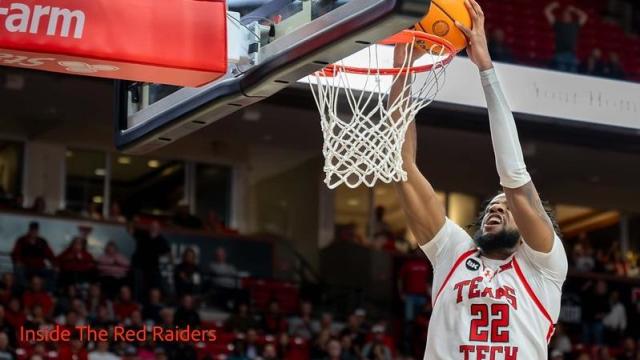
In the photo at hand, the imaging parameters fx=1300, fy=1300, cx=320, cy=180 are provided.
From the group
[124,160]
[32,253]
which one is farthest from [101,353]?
[124,160]

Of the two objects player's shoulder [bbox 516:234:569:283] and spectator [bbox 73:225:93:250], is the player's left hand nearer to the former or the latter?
player's shoulder [bbox 516:234:569:283]

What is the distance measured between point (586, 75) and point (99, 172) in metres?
7.38

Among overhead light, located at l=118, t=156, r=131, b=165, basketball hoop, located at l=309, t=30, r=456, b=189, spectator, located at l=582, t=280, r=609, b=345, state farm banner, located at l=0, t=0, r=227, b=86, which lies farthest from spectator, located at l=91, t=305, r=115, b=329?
state farm banner, located at l=0, t=0, r=227, b=86

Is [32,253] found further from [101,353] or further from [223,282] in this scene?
[101,353]

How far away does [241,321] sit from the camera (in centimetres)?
Result: 1501

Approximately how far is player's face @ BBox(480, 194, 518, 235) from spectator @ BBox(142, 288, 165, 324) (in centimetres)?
913

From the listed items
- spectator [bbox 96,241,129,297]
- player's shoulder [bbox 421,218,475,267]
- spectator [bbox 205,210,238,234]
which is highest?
spectator [bbox 205,210,238,234]

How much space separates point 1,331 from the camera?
12469mm

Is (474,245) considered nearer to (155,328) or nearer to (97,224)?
(155,328)

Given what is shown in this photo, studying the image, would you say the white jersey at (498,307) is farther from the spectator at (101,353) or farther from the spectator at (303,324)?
the spectator at (303,324)

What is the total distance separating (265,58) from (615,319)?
13202mm

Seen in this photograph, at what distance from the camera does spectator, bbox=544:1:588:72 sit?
15.3 metres

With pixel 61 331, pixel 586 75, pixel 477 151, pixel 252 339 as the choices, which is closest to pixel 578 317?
pixel 477 151

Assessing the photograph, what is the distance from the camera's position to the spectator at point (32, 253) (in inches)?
583
